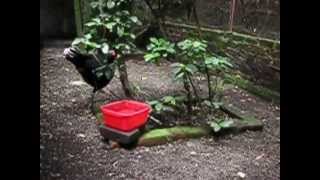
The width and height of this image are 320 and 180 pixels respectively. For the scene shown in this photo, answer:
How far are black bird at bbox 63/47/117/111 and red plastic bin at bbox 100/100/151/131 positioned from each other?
434 mm

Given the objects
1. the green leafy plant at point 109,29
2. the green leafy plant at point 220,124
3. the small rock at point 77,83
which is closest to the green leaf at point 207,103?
the green leafy plant at point 220,124

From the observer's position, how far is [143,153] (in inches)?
129

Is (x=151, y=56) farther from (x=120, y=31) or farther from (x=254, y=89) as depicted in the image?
(x=254, y=89)

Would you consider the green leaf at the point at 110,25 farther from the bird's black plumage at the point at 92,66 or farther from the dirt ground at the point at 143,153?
the dirt ground at the point at 143,153

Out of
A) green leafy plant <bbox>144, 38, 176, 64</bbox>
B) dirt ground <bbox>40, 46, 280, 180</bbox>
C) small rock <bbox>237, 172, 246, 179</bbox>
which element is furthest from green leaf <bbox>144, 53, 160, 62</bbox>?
small rock <bbox>237, 172, 246, 179</bbox>

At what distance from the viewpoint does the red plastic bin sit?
3262 mm

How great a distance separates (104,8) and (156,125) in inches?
45.3

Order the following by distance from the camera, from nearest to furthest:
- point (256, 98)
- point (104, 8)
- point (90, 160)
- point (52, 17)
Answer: point (90, 160) < point (104, 8) < point (256, 98) < point (52, 17)

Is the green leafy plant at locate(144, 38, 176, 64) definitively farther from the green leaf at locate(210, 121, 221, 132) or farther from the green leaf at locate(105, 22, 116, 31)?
the green leaf at locate(210, 121, 221, 132)

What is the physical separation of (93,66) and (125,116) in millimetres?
773

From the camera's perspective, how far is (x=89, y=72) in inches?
152

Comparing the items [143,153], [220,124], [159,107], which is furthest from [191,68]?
[143,153]
